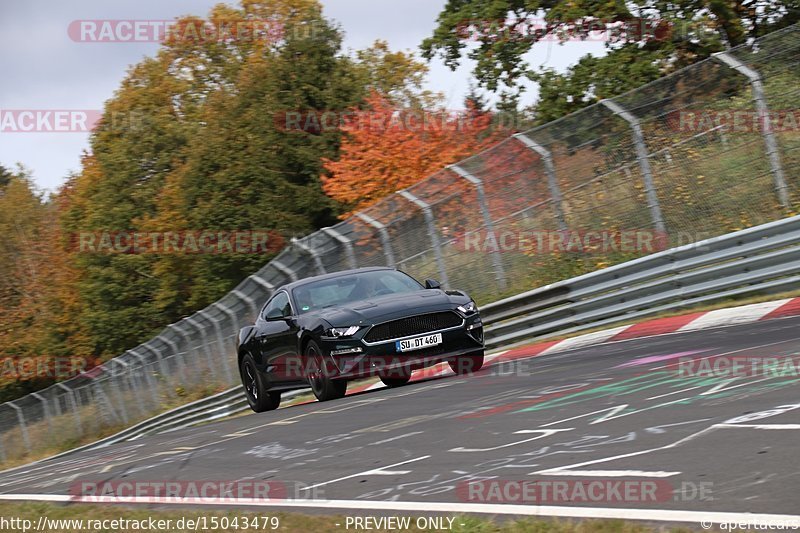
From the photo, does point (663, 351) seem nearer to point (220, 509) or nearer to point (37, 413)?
point (220, 509)

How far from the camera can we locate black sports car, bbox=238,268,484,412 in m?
13.4

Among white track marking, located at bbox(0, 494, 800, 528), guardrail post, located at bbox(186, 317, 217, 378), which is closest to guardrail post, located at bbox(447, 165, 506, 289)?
guardrail post, located at bbox(186, 317, 217, 378)

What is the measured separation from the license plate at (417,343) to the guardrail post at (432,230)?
6108 mm

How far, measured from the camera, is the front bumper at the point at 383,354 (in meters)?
13.3

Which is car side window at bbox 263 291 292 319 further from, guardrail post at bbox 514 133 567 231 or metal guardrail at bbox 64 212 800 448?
guardrail post at bbox 514 133 567 231

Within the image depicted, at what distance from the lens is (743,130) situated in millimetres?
14938

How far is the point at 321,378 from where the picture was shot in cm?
1395

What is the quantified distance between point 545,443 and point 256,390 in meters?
9.49

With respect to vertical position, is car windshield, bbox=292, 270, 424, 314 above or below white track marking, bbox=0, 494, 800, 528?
above

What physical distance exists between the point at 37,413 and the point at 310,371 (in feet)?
92.7

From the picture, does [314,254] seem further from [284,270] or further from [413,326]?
[413,326]

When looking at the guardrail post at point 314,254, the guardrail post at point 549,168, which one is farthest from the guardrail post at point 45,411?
the guardrail post at point 549,168

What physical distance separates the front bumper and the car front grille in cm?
6

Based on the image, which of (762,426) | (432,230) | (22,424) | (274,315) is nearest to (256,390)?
(274,315)
